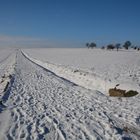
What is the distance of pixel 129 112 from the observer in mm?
9672

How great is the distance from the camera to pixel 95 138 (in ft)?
23.4

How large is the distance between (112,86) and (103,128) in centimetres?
623

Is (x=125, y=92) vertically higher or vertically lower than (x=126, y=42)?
higher

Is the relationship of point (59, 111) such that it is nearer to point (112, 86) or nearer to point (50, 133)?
point (50, 133)

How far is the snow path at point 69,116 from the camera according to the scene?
741 cm

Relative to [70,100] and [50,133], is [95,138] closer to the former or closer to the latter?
[50,133]

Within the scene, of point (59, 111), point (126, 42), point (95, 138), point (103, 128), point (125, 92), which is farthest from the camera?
point (126, 42)

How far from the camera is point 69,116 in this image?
9195mm

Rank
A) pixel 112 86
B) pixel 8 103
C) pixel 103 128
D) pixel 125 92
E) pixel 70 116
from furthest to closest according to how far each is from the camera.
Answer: pixel 112 86, pixel 125 92, pixel 8 103, pixel 70 116, pixel 103 128

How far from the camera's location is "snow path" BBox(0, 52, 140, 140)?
741cm

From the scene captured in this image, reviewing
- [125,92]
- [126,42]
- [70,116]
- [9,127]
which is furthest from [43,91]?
[126,42]

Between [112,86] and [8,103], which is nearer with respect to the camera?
[8,103]

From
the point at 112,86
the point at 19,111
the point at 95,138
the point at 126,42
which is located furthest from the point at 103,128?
the point at 126,42

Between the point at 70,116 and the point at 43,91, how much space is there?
17.4 feet
